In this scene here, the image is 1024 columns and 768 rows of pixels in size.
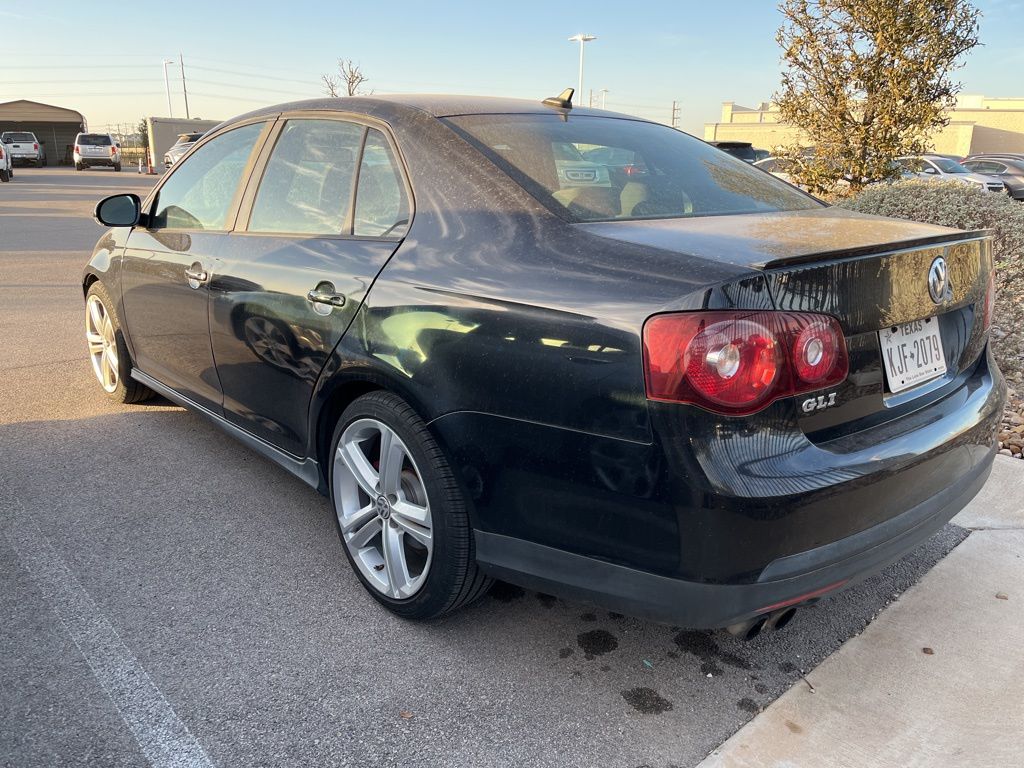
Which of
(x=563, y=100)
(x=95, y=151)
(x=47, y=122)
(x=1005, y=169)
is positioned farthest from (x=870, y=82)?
(x=47, y=122)

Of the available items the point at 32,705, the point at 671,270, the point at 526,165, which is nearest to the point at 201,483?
the point at 32,705

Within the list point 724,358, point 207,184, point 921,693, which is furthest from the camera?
point 207,184

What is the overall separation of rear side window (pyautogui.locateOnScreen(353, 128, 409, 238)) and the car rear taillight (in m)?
1.05

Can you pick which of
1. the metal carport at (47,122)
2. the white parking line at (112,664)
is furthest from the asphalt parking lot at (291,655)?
the metal carport at (47,122)

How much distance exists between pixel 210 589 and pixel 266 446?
616mm

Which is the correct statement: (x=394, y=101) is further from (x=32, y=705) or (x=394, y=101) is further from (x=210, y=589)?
(x=32, y=705)

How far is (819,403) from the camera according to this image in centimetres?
184

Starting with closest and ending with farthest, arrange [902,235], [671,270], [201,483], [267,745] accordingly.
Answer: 1. [671,270]
2. [267,745]
3. [902,235]
4. [201,483]

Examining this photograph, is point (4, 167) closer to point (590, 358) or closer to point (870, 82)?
point (870, 82)

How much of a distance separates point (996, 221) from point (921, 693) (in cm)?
453

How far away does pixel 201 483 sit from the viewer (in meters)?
3.56

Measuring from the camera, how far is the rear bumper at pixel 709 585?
1.83 meters

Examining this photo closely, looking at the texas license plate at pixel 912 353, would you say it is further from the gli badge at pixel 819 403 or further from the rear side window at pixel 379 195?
the rear side window at pixel 379 195

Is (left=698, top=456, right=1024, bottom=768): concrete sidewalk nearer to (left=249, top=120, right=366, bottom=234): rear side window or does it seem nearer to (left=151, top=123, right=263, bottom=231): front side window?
(left=249, top=120, right=366, bottom=234): rear side window
